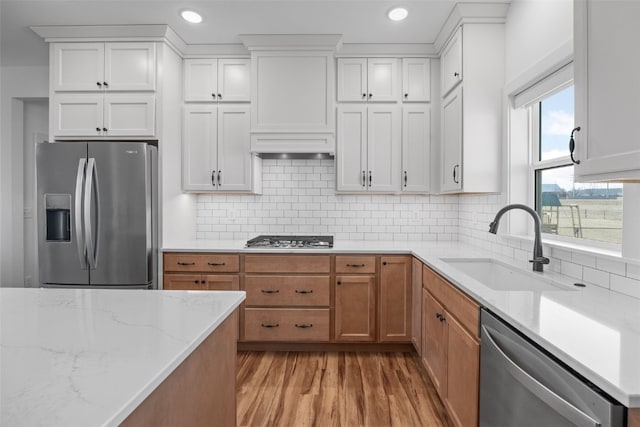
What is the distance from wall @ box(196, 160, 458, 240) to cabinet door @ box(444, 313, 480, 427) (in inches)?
Answer: 64.2

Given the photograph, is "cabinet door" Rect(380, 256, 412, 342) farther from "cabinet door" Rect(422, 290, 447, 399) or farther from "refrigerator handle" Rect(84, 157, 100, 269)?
"refrigerator handle" Rect(84, 157, 100, 269)

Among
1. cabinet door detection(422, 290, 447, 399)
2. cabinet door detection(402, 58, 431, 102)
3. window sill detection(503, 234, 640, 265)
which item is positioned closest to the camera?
window sill detection(503, 234, 640, 265)

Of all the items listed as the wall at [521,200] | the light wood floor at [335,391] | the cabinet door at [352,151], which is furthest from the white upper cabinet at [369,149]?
the light wood floor at [335,391]

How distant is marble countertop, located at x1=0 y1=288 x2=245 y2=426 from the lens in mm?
586

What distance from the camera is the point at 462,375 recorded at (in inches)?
67.1

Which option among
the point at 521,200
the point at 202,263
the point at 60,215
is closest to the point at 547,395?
the point at 521,200

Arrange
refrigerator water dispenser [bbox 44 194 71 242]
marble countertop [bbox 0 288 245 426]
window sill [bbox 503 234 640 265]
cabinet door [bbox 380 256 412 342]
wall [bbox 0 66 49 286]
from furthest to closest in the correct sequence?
wall [bbox 0 66 49 286] → cabinet door [bbox 380 256 412 342] → refrigerator water dispenser [bbox 44 194 71 242] → window sill [bbox 503 234 640 265] → marble countertop [bbox 0 288 245 426]

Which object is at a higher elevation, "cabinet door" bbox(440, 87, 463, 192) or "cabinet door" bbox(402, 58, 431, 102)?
"cabinet door" bbox(402, 58, 431, 102)

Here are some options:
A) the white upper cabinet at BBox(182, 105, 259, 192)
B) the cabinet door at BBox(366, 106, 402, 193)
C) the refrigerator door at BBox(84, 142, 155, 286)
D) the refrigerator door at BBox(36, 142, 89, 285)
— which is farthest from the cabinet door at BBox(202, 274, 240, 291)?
the cabinet door at BBox(366, 106, 402, 193)

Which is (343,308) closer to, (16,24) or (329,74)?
(329,74)

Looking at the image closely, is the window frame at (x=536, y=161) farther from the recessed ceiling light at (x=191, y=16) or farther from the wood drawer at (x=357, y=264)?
the recessed ceiling light at (x=191, y=16)

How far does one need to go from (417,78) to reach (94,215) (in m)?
2.98

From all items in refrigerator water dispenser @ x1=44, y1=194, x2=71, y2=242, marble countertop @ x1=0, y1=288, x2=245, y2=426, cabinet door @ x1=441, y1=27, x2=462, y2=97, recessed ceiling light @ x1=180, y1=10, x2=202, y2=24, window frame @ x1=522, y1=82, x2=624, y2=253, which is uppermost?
recessed ceiling light @ x1=180, y1=10, x2=202, y2=24

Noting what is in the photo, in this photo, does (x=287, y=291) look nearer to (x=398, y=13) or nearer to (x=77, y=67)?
(x=398, y=13)
